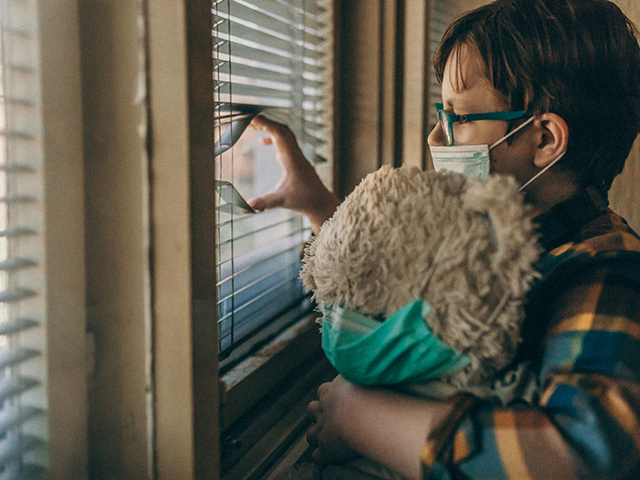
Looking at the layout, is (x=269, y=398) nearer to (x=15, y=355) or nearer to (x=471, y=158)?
(x=15, y=355)

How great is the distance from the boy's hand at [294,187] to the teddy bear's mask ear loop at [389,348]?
55cm

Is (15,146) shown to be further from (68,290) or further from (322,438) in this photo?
(322,438)

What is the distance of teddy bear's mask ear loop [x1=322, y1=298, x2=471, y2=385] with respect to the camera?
613 millimetres

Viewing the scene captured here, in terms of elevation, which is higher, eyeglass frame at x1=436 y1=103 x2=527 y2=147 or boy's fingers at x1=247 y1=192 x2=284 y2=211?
eyeglass frame at x1=436 y1=103 x2=527 y2=147

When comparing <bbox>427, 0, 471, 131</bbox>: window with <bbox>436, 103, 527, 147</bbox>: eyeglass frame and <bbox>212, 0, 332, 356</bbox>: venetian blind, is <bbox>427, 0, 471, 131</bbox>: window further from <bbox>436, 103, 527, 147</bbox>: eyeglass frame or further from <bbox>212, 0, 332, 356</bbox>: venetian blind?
<bbox>436, 103, 527, 147</bbox>: eyeglass frame

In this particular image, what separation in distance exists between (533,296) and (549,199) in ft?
0.96

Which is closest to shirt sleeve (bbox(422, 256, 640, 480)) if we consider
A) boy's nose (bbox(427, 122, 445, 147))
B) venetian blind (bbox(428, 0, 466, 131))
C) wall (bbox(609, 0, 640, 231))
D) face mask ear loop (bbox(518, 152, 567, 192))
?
face mask ear loop (bbox(518, 152, 567, 192))

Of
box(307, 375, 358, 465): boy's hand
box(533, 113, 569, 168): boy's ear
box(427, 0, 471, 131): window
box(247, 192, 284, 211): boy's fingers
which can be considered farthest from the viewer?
box(427, 0, 471, 131): window

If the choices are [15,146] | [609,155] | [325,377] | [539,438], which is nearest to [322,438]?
[539,438]

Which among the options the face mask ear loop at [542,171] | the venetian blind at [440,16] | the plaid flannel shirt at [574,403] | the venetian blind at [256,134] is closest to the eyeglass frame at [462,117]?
the face mask ear loop at [542,171]

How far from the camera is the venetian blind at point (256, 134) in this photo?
1.05m

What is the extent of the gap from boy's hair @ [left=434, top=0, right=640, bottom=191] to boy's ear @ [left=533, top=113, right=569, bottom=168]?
0.05ft

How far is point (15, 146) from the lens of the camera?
25.9 inches

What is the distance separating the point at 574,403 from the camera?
23.9 inches
